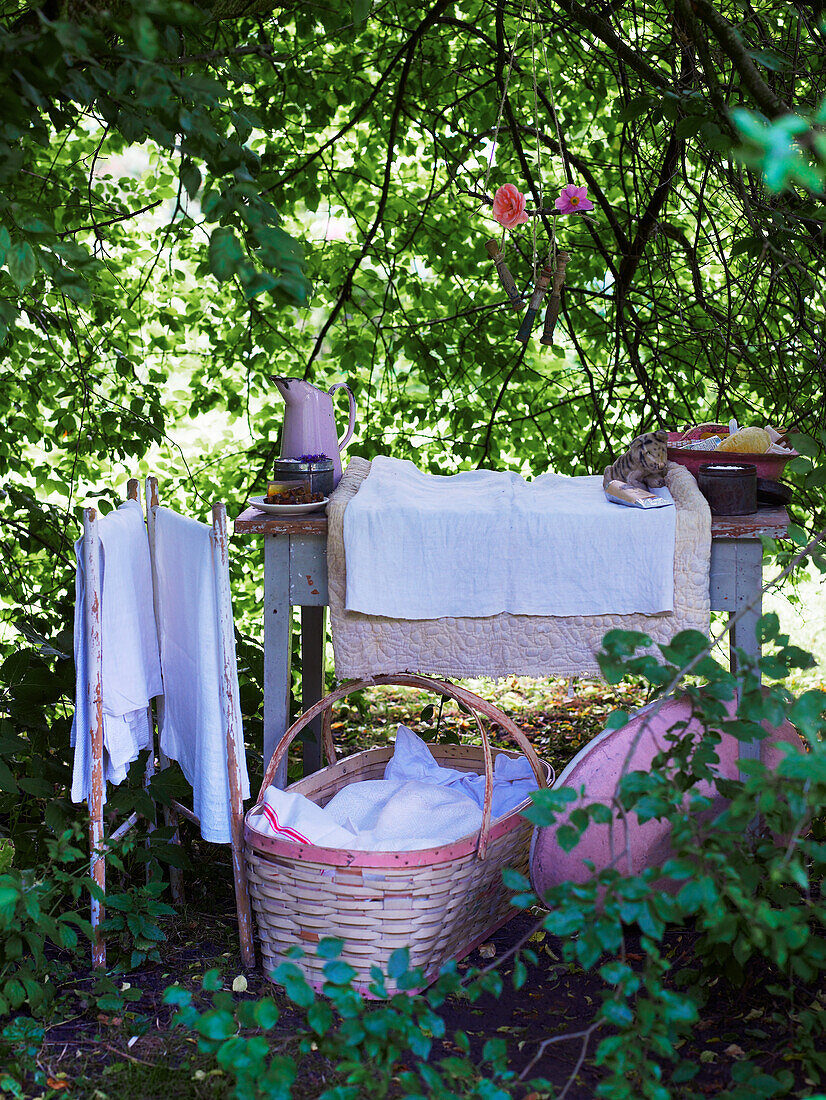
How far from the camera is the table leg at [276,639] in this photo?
247 centimetres

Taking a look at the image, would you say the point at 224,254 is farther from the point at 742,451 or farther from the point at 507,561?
the point at 742,451

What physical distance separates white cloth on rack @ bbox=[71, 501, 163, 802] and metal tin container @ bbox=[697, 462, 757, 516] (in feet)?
4.33

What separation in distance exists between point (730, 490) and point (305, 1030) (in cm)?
147

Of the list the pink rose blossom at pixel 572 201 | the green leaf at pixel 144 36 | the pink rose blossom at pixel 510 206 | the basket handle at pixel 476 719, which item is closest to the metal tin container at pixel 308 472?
the basket handle at pixel 476 719

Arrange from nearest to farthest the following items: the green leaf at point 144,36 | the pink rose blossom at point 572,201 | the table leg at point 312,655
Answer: the green leaf at point 144,36 < the pink rose blossom at point 572,201 < the table leg at point 312,655

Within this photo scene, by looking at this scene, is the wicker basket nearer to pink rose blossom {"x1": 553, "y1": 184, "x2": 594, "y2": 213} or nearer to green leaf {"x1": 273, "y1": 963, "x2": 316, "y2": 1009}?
green leaf {"x1": 273, "y1": 963, "x2": 316, "y2": 1009}

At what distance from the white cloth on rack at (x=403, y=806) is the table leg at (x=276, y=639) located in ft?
Result: 0.56

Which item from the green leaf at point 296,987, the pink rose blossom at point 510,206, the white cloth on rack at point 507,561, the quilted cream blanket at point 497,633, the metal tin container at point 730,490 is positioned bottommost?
the green leaf at point 296,987

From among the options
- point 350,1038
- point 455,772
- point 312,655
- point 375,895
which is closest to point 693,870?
point 350,1038

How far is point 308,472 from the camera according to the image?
2596 mm

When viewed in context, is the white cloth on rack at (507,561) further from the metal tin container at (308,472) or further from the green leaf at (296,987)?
the green leaf at (296,987)

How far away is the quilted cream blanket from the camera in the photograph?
2373 millimetres

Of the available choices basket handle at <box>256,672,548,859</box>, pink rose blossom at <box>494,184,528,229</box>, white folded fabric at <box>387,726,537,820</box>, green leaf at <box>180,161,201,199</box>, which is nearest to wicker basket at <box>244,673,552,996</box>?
basket handle at <box>256,672,548,859</box>

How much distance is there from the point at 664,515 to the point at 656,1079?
3.78 feet
